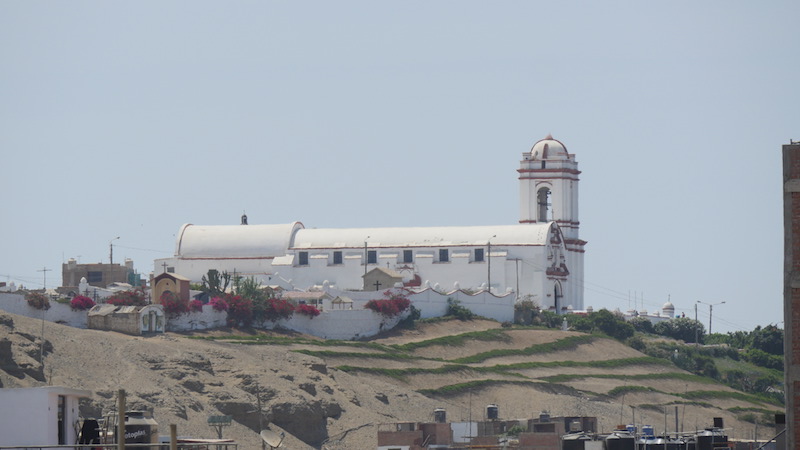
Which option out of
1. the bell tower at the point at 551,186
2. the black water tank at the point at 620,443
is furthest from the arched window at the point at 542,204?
the black water tank at the point at 620,443

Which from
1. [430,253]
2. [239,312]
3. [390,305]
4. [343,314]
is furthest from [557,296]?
[239,312]

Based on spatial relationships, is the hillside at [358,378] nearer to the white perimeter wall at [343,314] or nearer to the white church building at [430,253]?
the white perimeter wall at [343,314]

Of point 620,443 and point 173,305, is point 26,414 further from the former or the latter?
point 173,305

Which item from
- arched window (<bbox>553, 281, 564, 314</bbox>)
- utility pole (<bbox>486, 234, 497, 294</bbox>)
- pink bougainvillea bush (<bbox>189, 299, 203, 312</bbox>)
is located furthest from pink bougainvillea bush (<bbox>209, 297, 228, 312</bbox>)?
arched window (<bbox>553, 281, 564, 314</bbox>)

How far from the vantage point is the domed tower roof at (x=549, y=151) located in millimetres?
117938

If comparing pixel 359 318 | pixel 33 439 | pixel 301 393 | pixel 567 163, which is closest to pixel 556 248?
pixel 567 163

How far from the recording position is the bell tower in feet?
383

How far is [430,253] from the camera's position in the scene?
11019 cm

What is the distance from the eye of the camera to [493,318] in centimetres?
9869

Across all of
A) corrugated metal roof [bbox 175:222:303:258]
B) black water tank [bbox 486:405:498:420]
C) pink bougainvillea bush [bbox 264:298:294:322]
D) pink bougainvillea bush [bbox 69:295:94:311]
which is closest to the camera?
black water tank [bbox 486:405:498:420]

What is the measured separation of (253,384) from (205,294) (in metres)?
20.9

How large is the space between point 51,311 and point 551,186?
4735 cm

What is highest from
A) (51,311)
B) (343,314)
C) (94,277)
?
(94,277)

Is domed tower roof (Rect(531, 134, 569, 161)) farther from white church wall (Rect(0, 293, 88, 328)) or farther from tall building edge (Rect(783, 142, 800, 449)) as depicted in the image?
tall building edge (Rect(783, 142, 800, 449))
